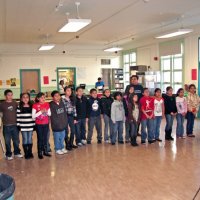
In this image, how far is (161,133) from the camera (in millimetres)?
7340

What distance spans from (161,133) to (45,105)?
3468 mm

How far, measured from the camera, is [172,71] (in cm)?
1123

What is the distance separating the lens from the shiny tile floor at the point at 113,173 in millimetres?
3650

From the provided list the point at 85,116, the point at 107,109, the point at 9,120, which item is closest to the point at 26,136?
the point at 9,120

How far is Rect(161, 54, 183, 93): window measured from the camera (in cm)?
1081

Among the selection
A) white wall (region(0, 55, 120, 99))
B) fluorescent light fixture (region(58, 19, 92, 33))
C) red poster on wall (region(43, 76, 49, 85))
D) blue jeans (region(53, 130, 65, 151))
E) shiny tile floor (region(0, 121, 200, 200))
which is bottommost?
shiny tile floor (region(0, 121, 200, 200))

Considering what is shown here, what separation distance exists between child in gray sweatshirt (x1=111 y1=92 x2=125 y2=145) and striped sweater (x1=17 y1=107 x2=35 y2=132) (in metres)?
1.83

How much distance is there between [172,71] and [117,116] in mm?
5923

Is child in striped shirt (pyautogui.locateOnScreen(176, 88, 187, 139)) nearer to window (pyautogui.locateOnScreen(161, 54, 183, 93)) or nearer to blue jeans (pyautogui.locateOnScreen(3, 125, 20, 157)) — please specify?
blue jeans (pyautogui.locateOnScreen(3, 125, 20, 157))

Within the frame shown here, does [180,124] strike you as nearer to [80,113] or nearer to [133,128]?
[133,128]

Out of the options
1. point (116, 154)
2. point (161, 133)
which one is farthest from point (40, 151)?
point (161, 133)

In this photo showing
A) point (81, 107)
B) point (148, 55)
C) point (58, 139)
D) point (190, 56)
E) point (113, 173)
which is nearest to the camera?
point (113, 173)

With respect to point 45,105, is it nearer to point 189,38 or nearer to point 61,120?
point 61,120

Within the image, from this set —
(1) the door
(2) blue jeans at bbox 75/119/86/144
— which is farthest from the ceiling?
(1) the door
